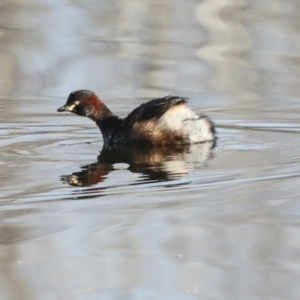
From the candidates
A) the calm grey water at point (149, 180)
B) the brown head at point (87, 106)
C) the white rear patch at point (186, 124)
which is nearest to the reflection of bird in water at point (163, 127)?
the white rear patch at point (186, 124)

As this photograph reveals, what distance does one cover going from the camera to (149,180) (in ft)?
A: 16.1

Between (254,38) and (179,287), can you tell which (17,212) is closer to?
(179,287)

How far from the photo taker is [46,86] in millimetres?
9047

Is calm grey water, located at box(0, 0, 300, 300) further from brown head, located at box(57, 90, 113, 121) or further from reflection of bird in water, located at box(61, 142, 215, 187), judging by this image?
brown head, located at box(57, 90, 113, 121)

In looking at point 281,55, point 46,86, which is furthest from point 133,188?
point 281,55

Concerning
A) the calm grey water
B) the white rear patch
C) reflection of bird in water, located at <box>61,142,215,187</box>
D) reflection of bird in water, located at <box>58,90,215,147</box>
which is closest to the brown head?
the calm grey water

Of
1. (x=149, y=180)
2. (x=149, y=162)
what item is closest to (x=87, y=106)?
(x=149, y=162)

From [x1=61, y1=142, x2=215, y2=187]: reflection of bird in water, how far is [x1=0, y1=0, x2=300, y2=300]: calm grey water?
0.06 ft

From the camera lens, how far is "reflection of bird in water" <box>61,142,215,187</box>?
5.03m

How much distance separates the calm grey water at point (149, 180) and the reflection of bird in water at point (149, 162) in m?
0.02

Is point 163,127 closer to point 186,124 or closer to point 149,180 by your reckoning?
point 186,124

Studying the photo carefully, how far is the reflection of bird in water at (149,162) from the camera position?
5.03 metres

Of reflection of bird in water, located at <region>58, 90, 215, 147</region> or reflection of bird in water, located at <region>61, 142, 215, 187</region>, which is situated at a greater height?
reflection of bird in water, located at <region>58, 90, 215, 147</region>

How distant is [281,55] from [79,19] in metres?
3.45
